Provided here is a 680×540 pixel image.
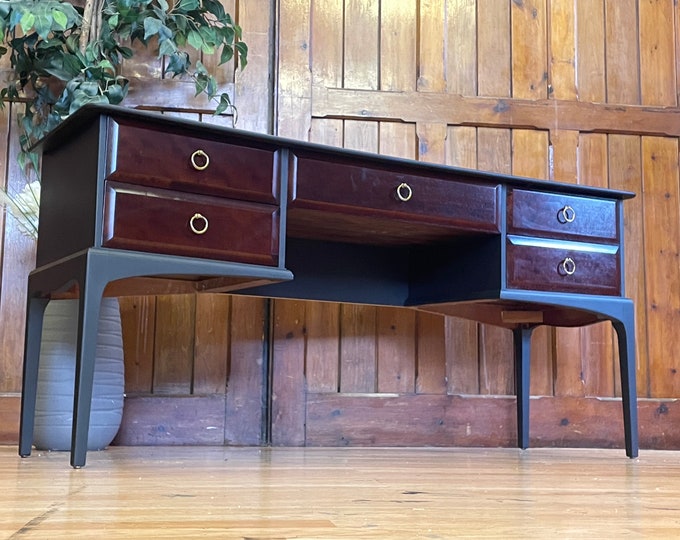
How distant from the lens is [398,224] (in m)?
2.10

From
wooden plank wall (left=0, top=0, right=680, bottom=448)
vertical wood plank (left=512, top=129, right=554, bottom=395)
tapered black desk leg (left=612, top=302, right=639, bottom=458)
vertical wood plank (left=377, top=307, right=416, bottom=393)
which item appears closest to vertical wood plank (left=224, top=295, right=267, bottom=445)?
wooden plank wall (left=0, top=0, right=680, bottom=448)

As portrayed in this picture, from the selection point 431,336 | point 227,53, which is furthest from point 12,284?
point 431,336

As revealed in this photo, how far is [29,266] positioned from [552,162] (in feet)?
5.80

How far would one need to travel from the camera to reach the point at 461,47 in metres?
2.88

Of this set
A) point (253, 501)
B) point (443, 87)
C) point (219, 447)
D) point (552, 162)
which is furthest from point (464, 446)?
point (253, 501)

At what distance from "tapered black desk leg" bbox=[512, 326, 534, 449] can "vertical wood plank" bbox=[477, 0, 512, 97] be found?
2.83ft

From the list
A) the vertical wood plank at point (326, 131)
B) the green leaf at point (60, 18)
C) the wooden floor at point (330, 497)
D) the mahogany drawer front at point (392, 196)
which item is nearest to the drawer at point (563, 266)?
the mahogany drawer front at point (392, 196)

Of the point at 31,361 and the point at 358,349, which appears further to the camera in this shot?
the point at 358,349

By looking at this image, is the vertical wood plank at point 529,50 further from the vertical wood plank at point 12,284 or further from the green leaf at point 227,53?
the vertical wood plank at point 12,284

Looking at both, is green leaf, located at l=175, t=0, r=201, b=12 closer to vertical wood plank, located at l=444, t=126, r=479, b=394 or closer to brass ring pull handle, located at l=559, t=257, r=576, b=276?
vertical wood plank, located at l=444, t=126, r=479, b=394

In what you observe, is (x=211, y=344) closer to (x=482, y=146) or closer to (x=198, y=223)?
(x=198, y=223)

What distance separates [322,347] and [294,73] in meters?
0.91

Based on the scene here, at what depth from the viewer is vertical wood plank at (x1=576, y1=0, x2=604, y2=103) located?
2.95 meters

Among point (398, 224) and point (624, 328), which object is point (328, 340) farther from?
point (624, 328)
